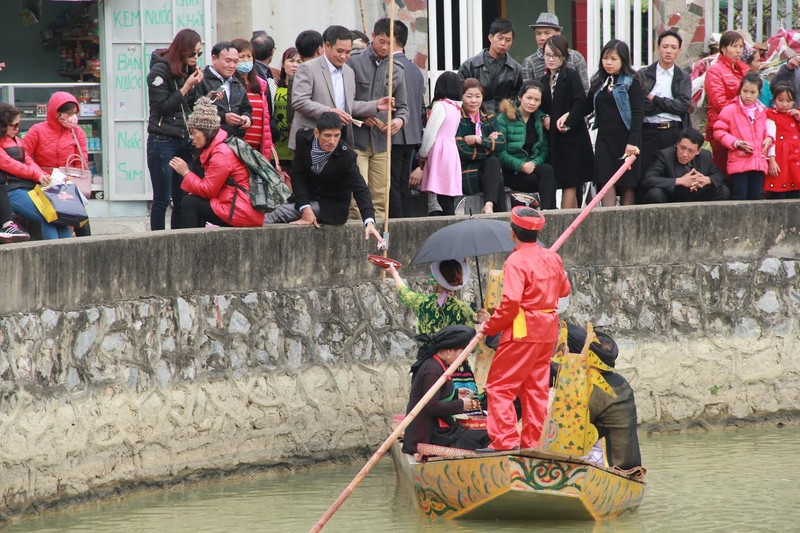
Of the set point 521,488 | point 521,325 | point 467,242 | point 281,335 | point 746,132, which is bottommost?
point 521,488

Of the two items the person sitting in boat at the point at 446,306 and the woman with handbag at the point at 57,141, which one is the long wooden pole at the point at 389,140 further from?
the woman with handbag at the point at 57,141

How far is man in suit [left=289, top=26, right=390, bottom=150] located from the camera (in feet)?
39.2

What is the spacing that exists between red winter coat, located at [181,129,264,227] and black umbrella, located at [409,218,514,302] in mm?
1445

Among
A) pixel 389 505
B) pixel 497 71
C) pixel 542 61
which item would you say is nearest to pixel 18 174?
pixel 389 505

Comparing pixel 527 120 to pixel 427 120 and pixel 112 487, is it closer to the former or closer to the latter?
pixel 427 120

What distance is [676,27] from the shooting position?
55.9 feet

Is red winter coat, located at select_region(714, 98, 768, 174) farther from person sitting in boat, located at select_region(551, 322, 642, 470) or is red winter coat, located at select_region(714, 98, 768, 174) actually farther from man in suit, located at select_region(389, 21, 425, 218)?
person sitting in boat, located at select_region(551, 322, 642, 470)

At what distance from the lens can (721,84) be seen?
47.0 ft

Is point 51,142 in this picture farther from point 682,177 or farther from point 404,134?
point 682,177

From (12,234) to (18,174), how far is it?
2.24 ft

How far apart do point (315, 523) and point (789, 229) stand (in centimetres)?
553

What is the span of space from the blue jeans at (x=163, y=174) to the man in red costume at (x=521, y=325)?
11.4 ft

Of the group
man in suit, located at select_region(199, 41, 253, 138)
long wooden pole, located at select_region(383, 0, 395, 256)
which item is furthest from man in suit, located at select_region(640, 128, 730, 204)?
man in suit, located at select_region(199, 41, 253, 138)

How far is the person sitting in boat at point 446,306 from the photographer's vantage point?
413 inches
